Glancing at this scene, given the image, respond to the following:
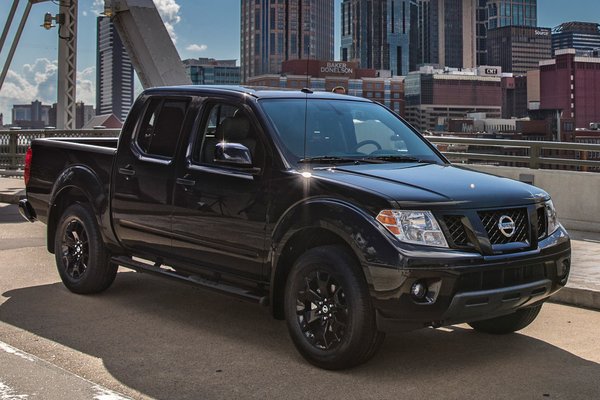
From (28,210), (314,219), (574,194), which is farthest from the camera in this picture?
(574,194)

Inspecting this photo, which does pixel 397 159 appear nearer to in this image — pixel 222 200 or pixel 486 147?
pixel 222 200

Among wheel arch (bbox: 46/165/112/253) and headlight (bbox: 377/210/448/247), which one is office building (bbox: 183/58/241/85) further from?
headlight (bbox: 377/210/448/247)

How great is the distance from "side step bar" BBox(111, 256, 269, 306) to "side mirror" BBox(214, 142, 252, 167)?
0.88 metres

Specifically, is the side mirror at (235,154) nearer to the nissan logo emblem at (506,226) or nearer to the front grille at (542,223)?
the nissan logo emblem at (506,226)

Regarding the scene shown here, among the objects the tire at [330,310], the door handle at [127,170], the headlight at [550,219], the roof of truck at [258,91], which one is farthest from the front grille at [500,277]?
the door handle at [127,170]

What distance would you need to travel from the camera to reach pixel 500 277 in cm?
481

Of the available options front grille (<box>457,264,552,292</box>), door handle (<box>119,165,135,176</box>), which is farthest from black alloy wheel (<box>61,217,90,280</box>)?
front grille (<box>457,264,552,292</box>)

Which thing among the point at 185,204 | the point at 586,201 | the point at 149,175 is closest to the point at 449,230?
the point at 185,204

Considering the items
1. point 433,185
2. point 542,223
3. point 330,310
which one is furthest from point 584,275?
point 330,310

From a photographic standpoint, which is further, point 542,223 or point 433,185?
point 542,223

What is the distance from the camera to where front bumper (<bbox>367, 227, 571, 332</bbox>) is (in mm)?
4609

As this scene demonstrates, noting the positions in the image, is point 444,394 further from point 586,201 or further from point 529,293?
point 586,201

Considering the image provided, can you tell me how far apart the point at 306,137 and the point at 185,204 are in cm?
107

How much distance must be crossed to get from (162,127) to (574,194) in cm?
738
